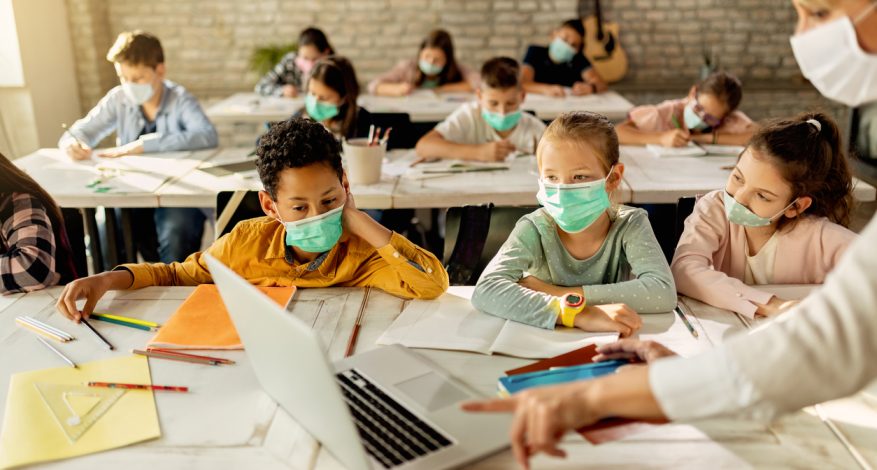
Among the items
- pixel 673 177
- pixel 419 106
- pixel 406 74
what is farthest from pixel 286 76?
pixel 673 177

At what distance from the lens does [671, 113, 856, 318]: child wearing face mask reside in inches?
72.0

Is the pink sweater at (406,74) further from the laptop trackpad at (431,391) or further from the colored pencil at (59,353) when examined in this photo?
the laptop trackpad at (431,391)

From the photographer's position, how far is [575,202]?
1.78 m

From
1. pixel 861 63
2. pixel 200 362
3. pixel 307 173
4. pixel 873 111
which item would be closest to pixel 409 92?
pixel 873 111

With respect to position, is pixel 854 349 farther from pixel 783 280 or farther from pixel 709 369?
pixel 783 280

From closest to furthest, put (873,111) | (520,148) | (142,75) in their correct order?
(520,148), (142,75), (873,111)

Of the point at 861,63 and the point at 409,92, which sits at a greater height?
A: the point at 861,63

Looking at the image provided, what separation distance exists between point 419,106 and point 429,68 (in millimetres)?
666

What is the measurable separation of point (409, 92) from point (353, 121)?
1.50 meters

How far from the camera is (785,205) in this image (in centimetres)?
185

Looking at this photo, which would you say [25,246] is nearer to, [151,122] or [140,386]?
[140,386]

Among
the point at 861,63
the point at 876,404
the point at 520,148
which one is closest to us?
the point at 861,63

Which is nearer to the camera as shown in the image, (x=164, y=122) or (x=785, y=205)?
(x=785, y=205)

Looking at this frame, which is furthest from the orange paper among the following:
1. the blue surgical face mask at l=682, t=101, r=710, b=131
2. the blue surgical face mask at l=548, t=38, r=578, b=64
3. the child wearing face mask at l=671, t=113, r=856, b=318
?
the blue surgical face mask at l=548, t=38, r=578, b=64
